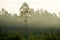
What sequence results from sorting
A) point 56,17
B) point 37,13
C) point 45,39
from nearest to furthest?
1. point 45,39
2. point 56,17
3. point 37,13

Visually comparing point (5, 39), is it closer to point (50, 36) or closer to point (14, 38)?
point (14, 38)

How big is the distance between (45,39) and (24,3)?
1547cm

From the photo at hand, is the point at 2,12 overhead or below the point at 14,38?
overhead

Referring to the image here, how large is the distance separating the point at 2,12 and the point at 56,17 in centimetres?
1354

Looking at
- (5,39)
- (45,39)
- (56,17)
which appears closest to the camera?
(45,39)

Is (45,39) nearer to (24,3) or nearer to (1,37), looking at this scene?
(1,37)

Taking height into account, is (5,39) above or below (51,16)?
below

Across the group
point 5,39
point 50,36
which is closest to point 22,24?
point 5,39

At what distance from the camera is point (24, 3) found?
1289 inches

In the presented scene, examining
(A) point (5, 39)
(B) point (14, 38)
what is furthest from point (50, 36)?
(A) point (5, 39)

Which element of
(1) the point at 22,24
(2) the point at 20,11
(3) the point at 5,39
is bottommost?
(3) the point at 5,39

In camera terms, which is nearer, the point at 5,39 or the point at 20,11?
the point at 5,39

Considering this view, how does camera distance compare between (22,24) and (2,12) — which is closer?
(22,24)

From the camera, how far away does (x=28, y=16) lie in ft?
108
